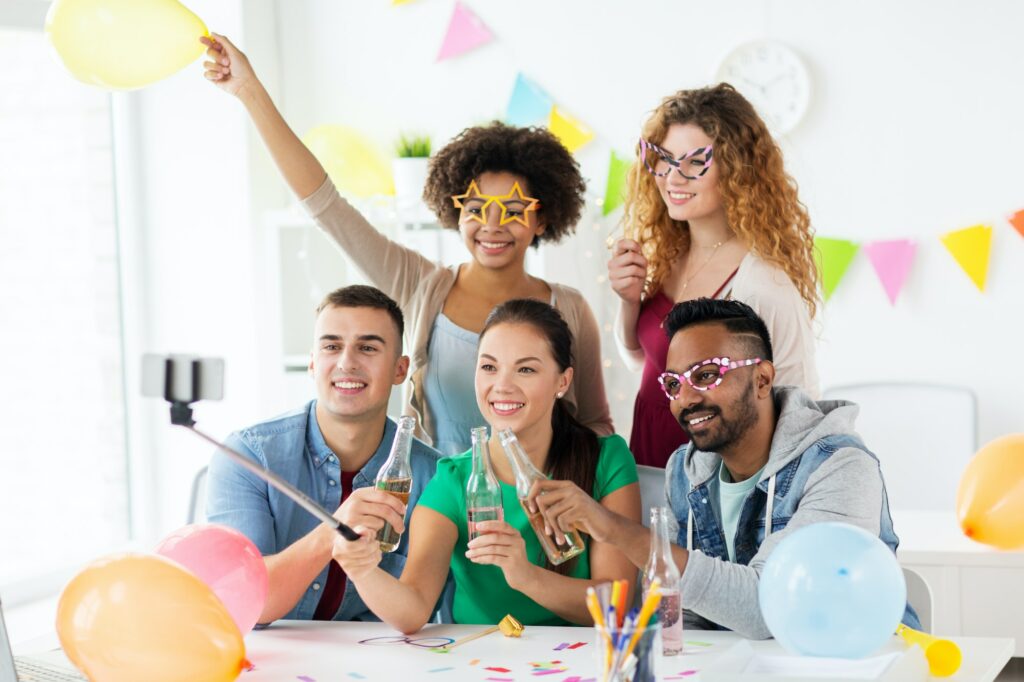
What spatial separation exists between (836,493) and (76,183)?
3158 mm

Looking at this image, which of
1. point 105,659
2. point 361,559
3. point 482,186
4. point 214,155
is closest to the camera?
point 105,659

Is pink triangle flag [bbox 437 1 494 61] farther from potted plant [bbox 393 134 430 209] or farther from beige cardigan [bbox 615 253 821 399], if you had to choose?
beige cardigan [bbox 615 253 821 399]

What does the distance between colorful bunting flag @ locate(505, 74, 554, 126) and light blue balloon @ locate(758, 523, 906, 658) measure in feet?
10.1

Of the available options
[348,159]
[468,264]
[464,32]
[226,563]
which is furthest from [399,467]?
[464,32]

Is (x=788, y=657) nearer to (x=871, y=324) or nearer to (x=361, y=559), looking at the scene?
(x=361, y=559)

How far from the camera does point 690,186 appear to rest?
2629 mm

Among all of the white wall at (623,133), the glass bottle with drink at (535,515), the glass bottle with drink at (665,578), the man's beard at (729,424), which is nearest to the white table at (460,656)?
the glass bottle with drink at (665,578)

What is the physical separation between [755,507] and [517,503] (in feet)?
1.44

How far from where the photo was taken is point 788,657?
1788 mm

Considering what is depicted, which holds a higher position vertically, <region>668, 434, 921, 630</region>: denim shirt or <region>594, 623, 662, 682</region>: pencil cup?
<region>668, 434, 921, 630</region>: denim shirt

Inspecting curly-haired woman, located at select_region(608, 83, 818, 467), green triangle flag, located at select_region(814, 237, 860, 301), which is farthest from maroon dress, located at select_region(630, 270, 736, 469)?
green triangle flag, located at select_region(814, 237, 860, 301)

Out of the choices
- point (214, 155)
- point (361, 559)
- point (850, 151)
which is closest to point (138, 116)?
point (214, 155)

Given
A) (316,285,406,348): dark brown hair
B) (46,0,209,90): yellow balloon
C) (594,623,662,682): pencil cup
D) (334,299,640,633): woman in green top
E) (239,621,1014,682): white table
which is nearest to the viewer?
Result: (594,623,662,682): pencil cup

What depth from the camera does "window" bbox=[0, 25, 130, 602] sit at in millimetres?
3986
